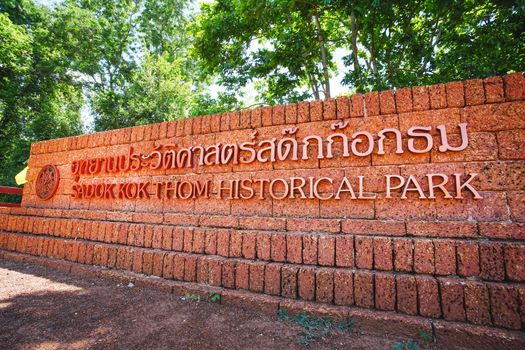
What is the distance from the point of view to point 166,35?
1791 centimetres

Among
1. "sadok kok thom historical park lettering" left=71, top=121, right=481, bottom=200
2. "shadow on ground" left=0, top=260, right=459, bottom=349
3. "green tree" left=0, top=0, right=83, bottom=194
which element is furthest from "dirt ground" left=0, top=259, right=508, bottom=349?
"green tree" left=0, top=0, right=83, bottom=194

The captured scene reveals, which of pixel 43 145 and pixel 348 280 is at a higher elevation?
pixel 43 145

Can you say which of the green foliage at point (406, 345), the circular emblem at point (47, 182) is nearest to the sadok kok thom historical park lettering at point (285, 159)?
the circular emblem at point (47, 182)

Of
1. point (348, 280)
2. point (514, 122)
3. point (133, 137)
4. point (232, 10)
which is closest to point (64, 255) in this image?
point (133, 137)

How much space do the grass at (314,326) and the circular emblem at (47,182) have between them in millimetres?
4416

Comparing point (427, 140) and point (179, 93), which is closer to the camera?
point (427, 140)

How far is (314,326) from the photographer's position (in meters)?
2.23

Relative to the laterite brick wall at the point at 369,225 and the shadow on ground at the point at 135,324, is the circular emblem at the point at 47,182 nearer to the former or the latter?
the laterite brick wall at the point at 369,225

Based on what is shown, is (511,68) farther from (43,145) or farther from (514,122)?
(43,145)

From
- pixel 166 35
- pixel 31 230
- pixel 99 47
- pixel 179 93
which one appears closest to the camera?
pixel 31 230

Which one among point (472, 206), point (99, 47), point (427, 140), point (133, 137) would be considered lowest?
point (472, 206)

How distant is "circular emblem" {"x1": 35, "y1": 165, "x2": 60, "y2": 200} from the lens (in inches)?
185

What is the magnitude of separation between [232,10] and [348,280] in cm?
754

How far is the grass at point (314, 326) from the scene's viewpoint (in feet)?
6.87
